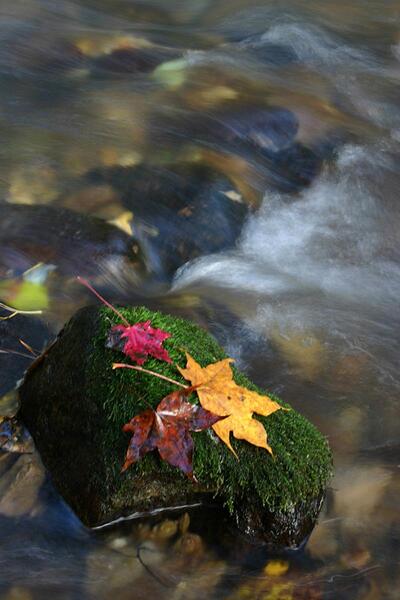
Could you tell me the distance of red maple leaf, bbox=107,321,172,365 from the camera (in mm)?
3244

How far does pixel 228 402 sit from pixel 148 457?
1.34 ft

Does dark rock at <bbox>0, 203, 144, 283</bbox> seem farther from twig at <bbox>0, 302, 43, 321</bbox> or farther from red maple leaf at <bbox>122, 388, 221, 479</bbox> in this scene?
red maple leaf at <bbox>122, 388, 221, 479</bbox>

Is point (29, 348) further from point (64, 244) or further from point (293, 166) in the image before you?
point (293, 166)

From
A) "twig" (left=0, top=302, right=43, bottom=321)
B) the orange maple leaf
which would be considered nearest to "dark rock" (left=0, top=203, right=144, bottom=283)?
"twig" (left=0, top=302, right=43, bottom=321)

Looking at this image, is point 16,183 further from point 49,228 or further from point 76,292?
point 76,292

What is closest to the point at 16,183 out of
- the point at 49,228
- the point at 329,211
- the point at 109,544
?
the point at 49,228

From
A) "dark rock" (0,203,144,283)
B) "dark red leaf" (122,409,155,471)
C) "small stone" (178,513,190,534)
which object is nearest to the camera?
"dark red leaf" (122,409,155,471)

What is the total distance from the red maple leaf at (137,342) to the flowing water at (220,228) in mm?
716

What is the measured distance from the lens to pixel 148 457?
3.14 meters

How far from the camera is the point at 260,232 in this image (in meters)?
5.67

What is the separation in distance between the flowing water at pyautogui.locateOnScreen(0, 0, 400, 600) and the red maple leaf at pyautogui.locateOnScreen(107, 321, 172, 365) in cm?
72

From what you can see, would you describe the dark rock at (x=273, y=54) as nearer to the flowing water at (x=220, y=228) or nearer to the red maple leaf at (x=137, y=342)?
the flowing water at (x=220, y=228)

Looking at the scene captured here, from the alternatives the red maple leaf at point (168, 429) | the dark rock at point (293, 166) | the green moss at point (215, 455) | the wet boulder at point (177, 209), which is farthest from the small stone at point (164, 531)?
the dark rock at point (293, 166)

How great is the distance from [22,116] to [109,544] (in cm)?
421
